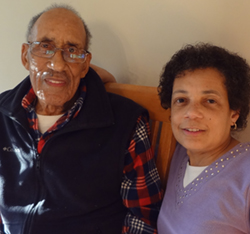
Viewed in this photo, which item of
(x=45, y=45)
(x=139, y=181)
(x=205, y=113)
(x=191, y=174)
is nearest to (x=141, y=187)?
(x=139, y=181)

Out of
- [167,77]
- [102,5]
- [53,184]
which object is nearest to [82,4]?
[102,5]

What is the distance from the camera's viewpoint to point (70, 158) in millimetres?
1196

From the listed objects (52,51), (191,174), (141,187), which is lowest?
(141,187)

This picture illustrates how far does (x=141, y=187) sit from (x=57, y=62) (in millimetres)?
716

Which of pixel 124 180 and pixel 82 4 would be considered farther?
Answer: pixel 82 4

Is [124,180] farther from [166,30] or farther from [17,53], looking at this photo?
[17,53]

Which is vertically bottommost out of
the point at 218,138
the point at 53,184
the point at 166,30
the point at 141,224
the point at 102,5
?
the point at 141,224

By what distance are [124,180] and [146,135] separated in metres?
0.25

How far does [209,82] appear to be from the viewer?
Answer: 3.16 feet

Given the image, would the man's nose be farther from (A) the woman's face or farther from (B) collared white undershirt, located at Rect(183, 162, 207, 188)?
(B) collared white undershirt, located at Rect(183, 162, 207, 188)

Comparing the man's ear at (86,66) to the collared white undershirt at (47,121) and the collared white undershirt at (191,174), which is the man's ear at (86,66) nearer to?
the collared white undershirt at (47,121)

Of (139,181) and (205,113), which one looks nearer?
(205,113)

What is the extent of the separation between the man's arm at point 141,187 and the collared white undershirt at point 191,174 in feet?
0.58

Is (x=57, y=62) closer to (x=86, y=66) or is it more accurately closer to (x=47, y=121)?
(x=86, y=66)
